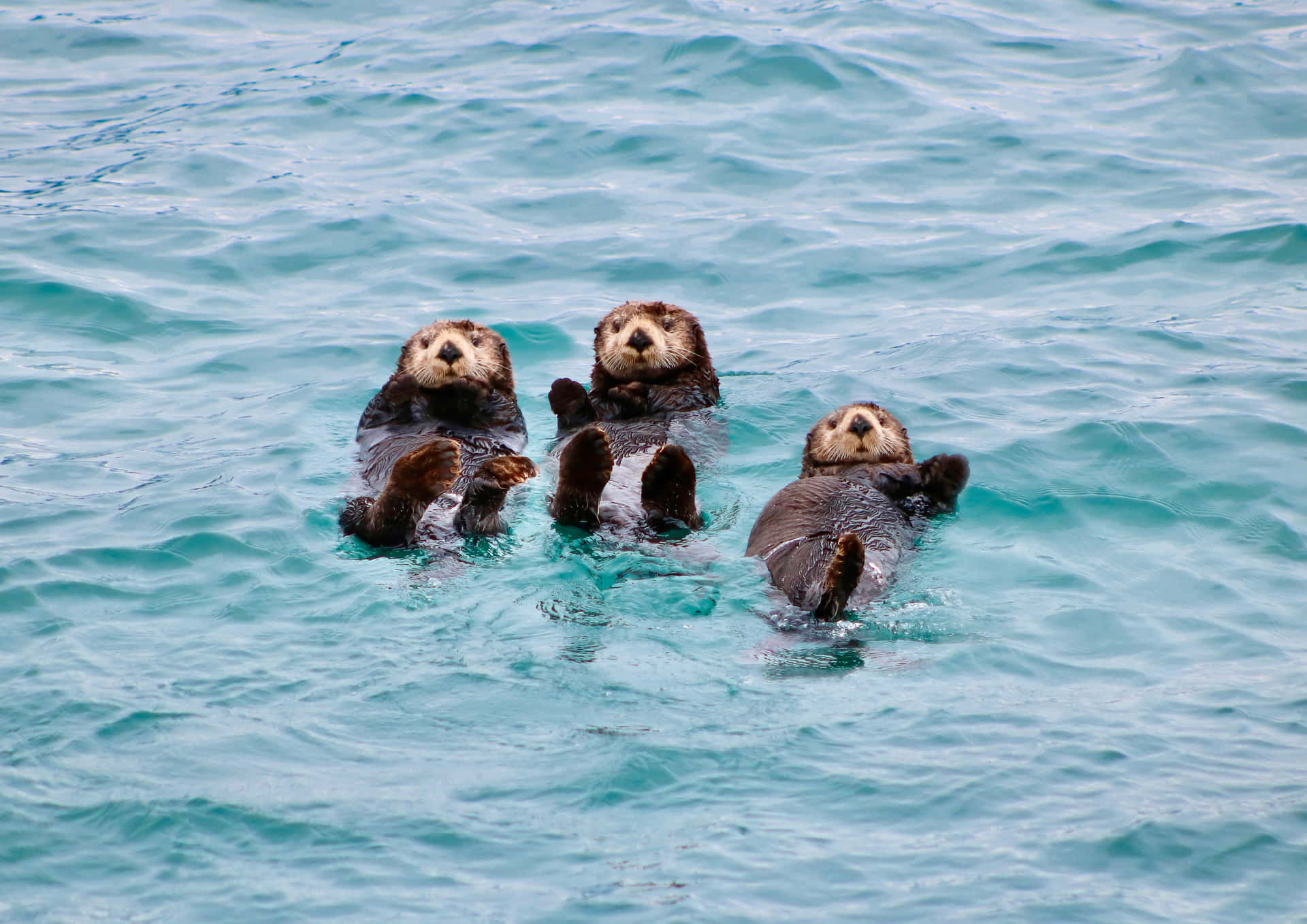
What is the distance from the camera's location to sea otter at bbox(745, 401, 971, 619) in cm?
494

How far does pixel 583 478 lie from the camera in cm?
525

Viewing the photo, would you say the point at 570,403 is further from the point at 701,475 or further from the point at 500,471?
the point at 500,471

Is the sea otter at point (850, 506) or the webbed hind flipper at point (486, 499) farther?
the webbed hind flipper at point (486, 499)

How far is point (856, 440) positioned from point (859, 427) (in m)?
0.08

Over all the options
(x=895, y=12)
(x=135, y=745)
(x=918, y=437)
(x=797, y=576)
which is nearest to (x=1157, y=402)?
(x=918, y=437)

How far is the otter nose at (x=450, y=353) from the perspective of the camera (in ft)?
21.2

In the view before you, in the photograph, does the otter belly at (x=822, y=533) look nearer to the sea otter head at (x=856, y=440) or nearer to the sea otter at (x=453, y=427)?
the sea otter head at (x=856, y=440)

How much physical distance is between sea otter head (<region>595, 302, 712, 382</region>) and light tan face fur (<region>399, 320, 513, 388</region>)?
562 millimetres

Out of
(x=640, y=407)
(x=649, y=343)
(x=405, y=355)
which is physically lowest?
(x=640, y=407)

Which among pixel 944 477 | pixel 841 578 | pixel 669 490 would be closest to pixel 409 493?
pixel 669 490

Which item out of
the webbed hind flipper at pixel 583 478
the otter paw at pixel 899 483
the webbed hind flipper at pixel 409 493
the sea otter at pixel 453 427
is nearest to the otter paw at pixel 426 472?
the webbed hind flipper at pixel 409 493

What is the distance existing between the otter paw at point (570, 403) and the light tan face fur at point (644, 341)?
1.04ft

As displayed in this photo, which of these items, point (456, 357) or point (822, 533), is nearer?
point (822, 533)

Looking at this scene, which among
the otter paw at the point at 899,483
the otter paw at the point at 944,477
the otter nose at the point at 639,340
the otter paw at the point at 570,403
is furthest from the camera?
the otter nose at the point at 639,340
